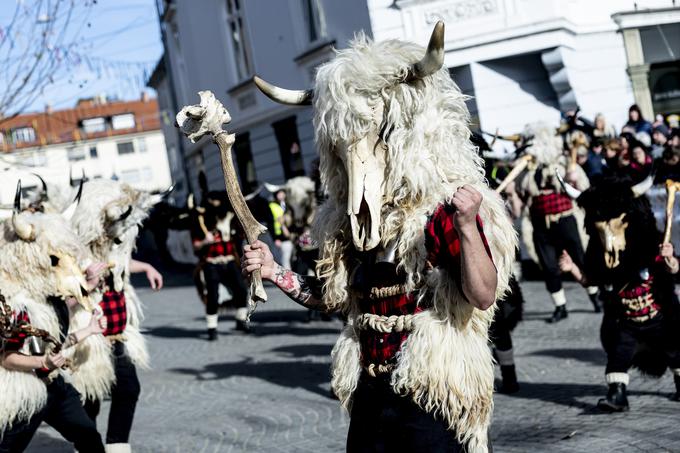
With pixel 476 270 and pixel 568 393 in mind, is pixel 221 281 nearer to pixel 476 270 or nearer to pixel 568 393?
pixel 568 393

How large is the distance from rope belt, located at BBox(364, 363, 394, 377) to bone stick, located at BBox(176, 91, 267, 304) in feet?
1.53

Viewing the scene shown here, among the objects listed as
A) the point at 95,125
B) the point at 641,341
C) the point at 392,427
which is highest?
the point at 95,125

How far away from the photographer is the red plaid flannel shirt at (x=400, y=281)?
3307 millimetres

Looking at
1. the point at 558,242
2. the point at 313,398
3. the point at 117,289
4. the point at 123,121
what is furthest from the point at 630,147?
the point at 123,121

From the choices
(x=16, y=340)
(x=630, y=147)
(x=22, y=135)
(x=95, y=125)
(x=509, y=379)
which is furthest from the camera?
(x=95, y=125)

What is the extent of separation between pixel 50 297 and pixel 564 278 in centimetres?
999

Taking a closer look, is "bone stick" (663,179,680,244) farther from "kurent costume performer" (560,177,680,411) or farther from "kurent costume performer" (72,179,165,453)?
"kurent costume performer" (72,179,165,453)

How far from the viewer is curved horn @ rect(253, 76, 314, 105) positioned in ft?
11.5

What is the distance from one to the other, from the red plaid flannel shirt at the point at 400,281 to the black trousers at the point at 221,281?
9.25 metres

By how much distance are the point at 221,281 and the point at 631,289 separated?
24.0 ft

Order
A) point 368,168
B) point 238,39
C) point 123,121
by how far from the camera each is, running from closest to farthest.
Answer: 1. point 368,168
2. point 238,39
3. point 123,121

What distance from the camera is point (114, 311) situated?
6.64m

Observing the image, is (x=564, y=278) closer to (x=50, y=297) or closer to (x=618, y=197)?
(x=618, y=197)

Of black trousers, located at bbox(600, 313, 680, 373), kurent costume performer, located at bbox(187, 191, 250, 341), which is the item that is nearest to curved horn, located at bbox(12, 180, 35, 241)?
black trousers, located at bbox(600, 313, 680, 373)
